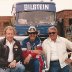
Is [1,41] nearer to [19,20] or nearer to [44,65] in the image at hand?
[44,65]

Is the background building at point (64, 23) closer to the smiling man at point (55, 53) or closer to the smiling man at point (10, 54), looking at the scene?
the smiling man at point (55, 53)

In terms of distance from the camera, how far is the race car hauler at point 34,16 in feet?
46.8

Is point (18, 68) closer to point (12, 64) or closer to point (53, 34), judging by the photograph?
point (12, 64)

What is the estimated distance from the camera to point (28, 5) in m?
14.9

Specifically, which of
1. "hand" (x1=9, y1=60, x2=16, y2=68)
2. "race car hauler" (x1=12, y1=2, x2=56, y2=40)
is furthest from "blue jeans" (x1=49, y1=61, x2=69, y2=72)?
"race car hauler" (x1=12, y1=2, x2=56, y2=40)

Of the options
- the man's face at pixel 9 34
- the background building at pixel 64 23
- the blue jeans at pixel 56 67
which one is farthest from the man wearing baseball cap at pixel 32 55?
the background building at pixel 64 23

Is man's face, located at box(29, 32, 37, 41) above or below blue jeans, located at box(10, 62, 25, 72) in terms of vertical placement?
above

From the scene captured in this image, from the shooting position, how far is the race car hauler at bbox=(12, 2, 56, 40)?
14.3m

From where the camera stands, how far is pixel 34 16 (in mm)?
14578

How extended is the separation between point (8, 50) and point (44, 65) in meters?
0.92

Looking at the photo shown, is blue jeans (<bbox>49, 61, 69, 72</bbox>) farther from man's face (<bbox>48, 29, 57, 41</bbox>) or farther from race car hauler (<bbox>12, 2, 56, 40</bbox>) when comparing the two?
race car hauler (<bbox>12, 2, 56, 40</bbox>)

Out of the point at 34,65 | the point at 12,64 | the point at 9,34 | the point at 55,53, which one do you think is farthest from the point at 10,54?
the point at 55,53

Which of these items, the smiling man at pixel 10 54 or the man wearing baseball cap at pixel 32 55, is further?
the man wearing baseball cap at pixel 32 55

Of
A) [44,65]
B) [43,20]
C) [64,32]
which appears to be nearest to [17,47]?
[44,65]
